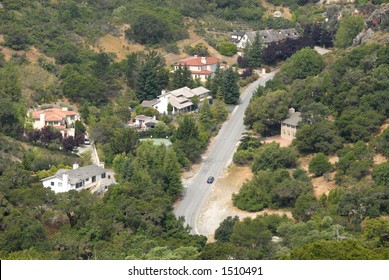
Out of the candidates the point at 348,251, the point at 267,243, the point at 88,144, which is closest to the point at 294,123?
the point at 88,144

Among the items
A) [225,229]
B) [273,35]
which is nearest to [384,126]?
[225,229]

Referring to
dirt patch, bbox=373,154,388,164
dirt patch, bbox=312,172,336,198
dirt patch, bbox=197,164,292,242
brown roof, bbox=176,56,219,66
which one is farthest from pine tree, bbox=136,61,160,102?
dirt patch, bbox=373,154,388,164

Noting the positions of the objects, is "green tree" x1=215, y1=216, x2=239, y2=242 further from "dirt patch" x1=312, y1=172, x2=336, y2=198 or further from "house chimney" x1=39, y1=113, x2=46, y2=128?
"house chimney" x1=39, y1=113, x2=46, y2=128

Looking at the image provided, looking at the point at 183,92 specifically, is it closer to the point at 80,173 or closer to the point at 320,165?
the point at 80,173

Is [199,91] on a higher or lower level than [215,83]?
lower

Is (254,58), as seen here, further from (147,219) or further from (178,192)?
(147,219)

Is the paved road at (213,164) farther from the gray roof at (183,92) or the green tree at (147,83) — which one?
the green tree at (147,83)
